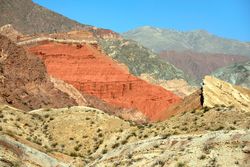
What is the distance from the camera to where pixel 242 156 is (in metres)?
17.9

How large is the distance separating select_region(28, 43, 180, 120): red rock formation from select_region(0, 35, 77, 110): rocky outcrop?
30.9m

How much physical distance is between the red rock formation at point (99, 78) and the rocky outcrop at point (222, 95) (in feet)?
98.8

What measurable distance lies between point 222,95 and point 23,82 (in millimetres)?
15562

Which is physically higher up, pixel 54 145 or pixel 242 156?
pixel 242 156

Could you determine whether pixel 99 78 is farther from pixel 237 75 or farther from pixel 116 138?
pixel 237 75

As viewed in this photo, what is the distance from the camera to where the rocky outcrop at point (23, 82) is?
39562 millimetres

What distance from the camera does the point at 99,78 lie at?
79938mm

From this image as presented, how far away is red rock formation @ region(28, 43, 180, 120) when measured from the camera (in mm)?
76688

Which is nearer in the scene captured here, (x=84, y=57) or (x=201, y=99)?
(x=201, y=99)

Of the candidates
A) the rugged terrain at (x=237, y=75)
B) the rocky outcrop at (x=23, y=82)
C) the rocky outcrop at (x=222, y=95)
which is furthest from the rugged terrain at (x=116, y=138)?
the rugged terrain at (x=237, y=75)

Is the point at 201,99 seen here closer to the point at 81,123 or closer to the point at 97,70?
the point at 81,123

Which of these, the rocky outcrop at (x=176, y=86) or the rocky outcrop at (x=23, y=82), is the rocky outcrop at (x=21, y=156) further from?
the rocky outcrop at (x=176, y=86)

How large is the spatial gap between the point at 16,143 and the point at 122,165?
16.9 feet

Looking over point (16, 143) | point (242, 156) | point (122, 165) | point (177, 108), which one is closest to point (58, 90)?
point (177, 108)
